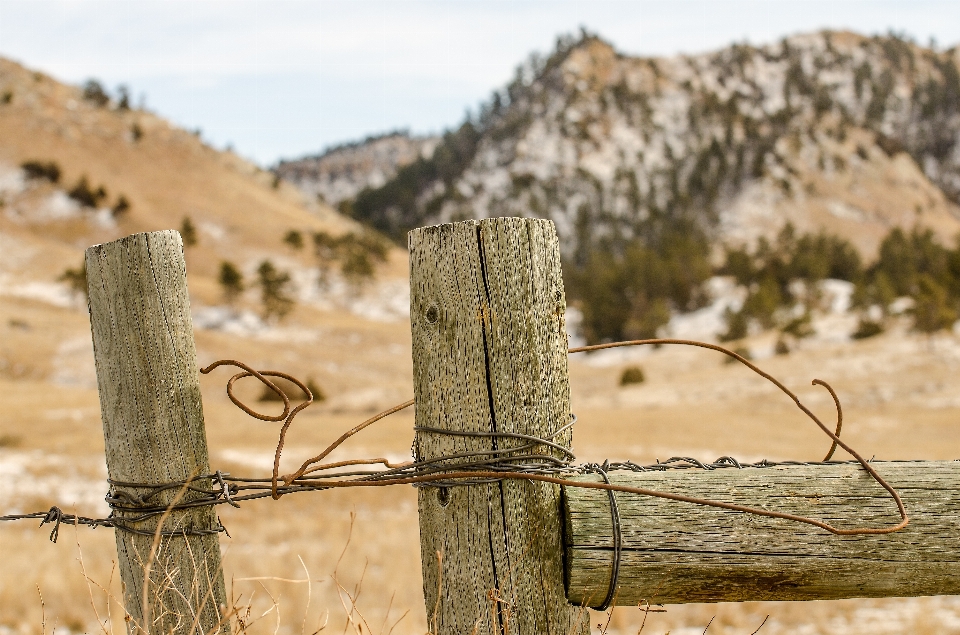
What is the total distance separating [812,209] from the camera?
84.2 metres

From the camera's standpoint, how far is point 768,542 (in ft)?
5.38

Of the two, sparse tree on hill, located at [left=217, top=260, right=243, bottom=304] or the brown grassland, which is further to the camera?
sparse tree on hill, located at [left=217, top=260, right=243, bottom=304]

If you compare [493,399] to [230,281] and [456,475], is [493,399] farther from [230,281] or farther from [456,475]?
[230,281]

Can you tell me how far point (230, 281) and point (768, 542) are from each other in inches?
1497

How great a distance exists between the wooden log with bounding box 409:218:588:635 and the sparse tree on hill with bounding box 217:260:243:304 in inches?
1452

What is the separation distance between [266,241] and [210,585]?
51273 mm

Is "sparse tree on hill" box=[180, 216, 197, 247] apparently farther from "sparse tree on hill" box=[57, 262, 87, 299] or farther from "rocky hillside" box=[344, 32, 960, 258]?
"rocky hillside" box=[344, 32, 960, 258]

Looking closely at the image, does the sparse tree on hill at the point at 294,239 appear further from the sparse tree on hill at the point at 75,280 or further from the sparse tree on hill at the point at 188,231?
the sparse tree on hill at the point at 75,280

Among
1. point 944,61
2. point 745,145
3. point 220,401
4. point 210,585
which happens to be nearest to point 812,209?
point 745,145

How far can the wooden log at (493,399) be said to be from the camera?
1.63 m

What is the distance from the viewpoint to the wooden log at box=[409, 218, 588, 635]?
163 cm

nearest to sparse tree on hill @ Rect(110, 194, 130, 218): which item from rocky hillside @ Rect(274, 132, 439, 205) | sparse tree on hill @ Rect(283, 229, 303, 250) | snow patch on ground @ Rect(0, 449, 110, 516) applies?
sparse tree on hill @ Rect(283, 229, 303, 250)

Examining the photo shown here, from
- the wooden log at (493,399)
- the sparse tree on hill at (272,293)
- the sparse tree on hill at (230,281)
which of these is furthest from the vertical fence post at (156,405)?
the sparse tree on hill at (230,281)

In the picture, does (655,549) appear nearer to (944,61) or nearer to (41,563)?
(41,563)
